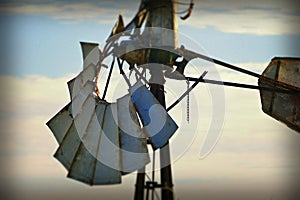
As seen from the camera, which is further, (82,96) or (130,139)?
(82,96)

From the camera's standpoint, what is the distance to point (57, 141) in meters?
13.3

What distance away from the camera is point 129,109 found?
1290 cm

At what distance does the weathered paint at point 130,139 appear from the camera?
41.2ft

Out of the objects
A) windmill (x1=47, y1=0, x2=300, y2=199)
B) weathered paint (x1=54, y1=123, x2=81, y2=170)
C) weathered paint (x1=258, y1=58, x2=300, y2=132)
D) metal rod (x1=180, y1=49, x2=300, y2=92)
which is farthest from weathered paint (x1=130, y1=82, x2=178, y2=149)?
weathered paint (x1=258, y1=58, x2=300, y2=132)

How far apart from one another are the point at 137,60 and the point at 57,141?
183 cm

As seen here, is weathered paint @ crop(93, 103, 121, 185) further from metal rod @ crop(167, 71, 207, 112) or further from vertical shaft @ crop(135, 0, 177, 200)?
metal rod @ crop(167, 71, 207, 112)

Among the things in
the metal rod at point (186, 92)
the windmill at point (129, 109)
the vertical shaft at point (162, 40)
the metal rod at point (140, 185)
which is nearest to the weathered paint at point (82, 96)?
the windmill at point (129, 109)

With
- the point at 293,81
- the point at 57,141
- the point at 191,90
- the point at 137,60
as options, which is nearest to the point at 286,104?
the point at 293,81

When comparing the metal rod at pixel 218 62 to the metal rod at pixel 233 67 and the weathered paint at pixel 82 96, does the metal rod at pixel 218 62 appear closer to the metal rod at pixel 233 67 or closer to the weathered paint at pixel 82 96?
the metal rod at pixel 233 67

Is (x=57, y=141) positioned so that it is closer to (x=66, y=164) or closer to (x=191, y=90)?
(x=66, y=164)

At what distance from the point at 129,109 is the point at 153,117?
433mm

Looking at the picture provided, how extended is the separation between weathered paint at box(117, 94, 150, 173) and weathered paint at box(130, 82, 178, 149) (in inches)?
4.6

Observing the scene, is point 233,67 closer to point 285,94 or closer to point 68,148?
point 285,94

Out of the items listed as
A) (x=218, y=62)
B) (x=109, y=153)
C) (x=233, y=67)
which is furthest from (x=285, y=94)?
(x=109, y=153)
